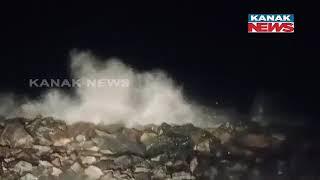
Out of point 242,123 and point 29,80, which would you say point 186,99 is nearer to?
point 242,123

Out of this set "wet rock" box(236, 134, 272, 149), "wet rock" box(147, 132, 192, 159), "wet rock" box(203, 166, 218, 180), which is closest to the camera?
"wet rock" box(203, 166, 218, 180)

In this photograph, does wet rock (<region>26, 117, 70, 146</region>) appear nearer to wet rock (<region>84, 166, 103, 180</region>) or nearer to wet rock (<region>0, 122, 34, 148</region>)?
wet rock (<region>0, 122, 34, 148</region>)

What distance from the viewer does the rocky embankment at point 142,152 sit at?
26.5 feet

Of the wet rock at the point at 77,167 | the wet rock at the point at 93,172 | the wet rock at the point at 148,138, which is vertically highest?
the wet rock at the point at 148,138

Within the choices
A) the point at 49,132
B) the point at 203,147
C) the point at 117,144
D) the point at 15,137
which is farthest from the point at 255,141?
the point at 15,137

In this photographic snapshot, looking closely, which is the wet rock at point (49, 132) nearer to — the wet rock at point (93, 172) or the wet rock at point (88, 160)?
the wet rock at point (88, 160)

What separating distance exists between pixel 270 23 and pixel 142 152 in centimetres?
281

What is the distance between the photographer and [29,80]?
324 inches

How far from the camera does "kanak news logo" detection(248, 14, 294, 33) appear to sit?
8336 millimetres

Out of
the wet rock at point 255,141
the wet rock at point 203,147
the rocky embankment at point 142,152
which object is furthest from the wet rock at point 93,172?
the wet rock at point 255,141

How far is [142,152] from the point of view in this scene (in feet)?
27.4

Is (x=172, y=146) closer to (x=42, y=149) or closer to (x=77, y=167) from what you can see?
(x=77, y=167)

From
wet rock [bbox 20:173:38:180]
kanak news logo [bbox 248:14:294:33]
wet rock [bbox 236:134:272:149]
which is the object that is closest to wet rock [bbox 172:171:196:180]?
wet rock [bbox 236:134:272:149]

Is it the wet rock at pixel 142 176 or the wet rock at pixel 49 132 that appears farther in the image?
the wet rock at pixel 49 132
